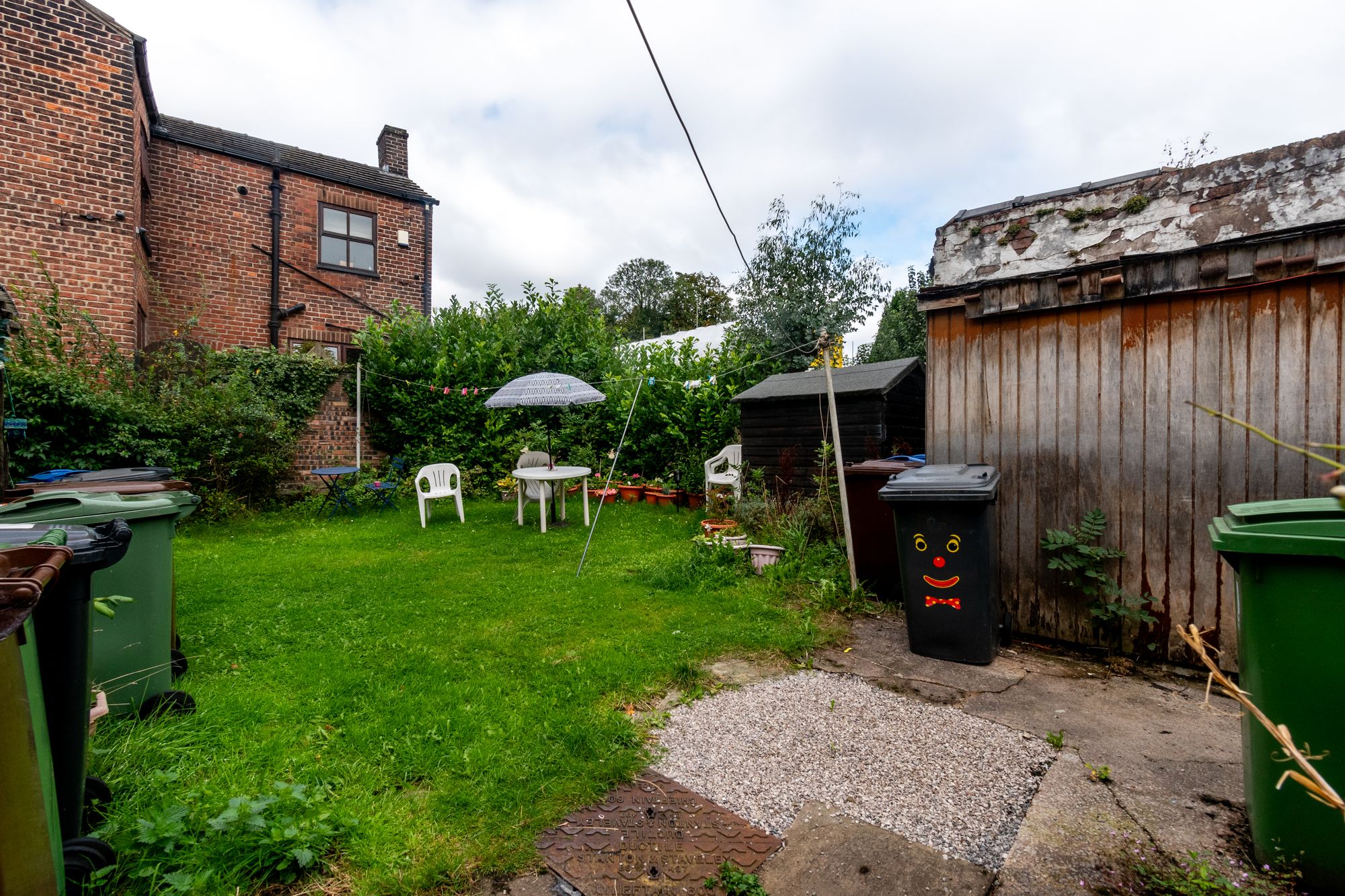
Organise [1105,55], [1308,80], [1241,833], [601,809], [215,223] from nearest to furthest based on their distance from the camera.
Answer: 1. [1241,833]
2. [601,809]
3. [1105,55]
4. [1308,80]
5. [215,223]

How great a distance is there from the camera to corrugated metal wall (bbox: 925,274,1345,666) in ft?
11.0

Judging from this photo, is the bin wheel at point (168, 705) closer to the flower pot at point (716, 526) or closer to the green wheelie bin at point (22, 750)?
the green wheelie bin at point (22, 750)

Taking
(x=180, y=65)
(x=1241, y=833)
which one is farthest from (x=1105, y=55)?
(x=180, y=65)

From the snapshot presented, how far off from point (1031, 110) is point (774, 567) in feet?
19.1

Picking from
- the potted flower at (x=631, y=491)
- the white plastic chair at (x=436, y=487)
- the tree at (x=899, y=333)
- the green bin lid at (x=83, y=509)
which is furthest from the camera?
the tree at (x=899, y=333)

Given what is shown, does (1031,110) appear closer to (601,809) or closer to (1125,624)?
(1125,624)

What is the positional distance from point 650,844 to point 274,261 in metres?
13.4

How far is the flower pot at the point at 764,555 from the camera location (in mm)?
5520

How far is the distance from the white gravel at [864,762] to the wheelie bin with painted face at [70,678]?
6.17ft

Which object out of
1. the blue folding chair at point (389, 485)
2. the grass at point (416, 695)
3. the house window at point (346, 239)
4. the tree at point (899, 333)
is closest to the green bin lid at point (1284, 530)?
the grass at point (416, 695)

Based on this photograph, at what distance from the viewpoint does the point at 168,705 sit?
284cm

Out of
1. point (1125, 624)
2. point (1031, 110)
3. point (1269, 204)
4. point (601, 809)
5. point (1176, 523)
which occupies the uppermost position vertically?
point (1031, 110)

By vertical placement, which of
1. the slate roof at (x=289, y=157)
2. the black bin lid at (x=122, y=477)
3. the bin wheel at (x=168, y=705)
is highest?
the slate roof at (x=289, y=157)

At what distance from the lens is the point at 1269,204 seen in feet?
12.9
